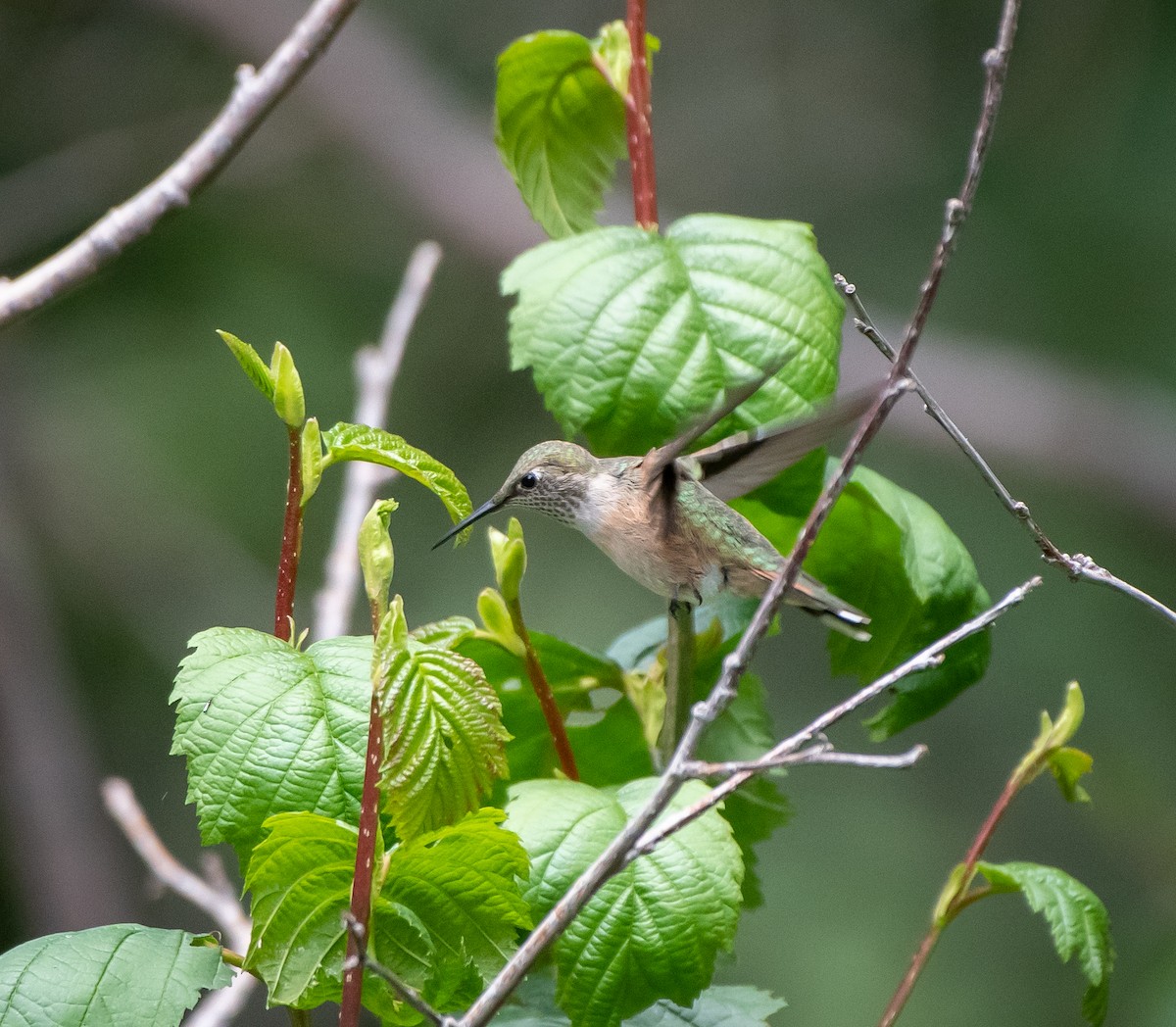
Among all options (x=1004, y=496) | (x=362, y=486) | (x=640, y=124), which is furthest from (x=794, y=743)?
(x=362, y=486)

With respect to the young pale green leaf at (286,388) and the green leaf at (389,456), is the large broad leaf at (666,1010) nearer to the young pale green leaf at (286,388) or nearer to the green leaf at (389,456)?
the green leaf at (389,456)

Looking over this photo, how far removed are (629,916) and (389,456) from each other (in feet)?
1.64

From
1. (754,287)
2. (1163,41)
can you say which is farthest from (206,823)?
(1163,41)

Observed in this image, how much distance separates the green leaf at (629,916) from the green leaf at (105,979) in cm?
32

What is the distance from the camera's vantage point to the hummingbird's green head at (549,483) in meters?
2.08

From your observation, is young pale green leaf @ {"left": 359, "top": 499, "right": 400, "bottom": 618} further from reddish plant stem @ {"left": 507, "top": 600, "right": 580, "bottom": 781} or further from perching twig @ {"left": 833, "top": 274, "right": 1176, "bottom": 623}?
perching twig @ {"left": 833, "top": 274, "right": 1176, "bottom": 623}

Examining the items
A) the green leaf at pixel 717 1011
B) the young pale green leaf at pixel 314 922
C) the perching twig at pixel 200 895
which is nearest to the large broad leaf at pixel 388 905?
the young pale green leaf at pixel 314 922

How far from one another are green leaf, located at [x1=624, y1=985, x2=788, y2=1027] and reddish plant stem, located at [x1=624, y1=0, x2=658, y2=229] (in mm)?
946

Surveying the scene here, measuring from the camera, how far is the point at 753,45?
732 centimetres

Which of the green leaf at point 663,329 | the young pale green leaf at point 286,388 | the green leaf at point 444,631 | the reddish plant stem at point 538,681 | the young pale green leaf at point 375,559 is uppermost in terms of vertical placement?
the green leaf at point 663,329

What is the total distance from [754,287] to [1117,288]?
615 cm

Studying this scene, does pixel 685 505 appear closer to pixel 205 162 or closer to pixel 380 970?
pixel 205 162

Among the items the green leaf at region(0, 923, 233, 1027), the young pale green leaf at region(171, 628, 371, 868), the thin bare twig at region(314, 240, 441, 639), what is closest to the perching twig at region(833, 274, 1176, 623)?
the young pale green leaf at region(171, 628, 371, 868)

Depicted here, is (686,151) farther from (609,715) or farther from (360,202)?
(609,715)
